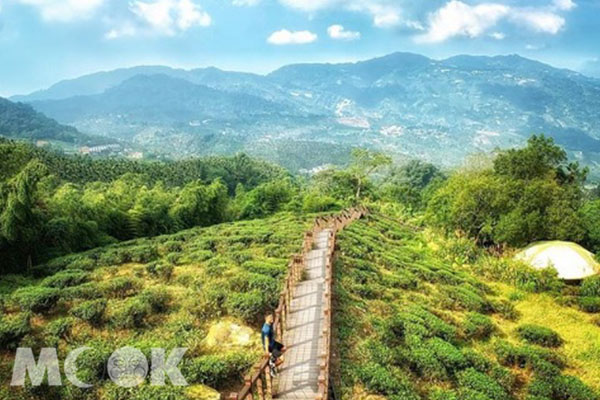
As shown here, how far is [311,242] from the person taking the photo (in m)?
21.8

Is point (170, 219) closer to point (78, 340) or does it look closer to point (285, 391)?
point (78, 340)

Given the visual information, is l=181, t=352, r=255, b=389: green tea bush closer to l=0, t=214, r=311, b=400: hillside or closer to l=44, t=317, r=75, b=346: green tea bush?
l=0, t=214, r=311, b=400: hillside

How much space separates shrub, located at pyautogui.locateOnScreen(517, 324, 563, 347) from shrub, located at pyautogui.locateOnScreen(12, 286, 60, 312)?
19.2 metres

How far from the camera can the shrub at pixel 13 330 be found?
1252 centimetres

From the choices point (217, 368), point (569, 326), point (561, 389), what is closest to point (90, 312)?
point (217, 368)

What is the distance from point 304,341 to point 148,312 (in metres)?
Answer: 6.26

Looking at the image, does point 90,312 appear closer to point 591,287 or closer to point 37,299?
point 37,299

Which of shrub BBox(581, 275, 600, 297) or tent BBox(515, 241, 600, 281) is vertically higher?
tent BBox(515, 241, 600, 281)

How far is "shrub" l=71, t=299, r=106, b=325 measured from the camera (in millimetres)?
14047

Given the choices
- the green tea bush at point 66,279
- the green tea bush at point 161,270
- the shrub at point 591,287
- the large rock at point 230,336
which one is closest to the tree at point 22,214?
the green tea bush at point 66,279

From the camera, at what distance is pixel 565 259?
26.0m

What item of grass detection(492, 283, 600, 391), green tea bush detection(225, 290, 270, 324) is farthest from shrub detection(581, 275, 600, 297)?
green tea bush detection(225, 290, 270, 324)

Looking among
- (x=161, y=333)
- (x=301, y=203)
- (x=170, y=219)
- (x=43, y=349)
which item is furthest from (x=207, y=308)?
(x=301, y=203)

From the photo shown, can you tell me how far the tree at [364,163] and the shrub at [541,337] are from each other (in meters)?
40.9
